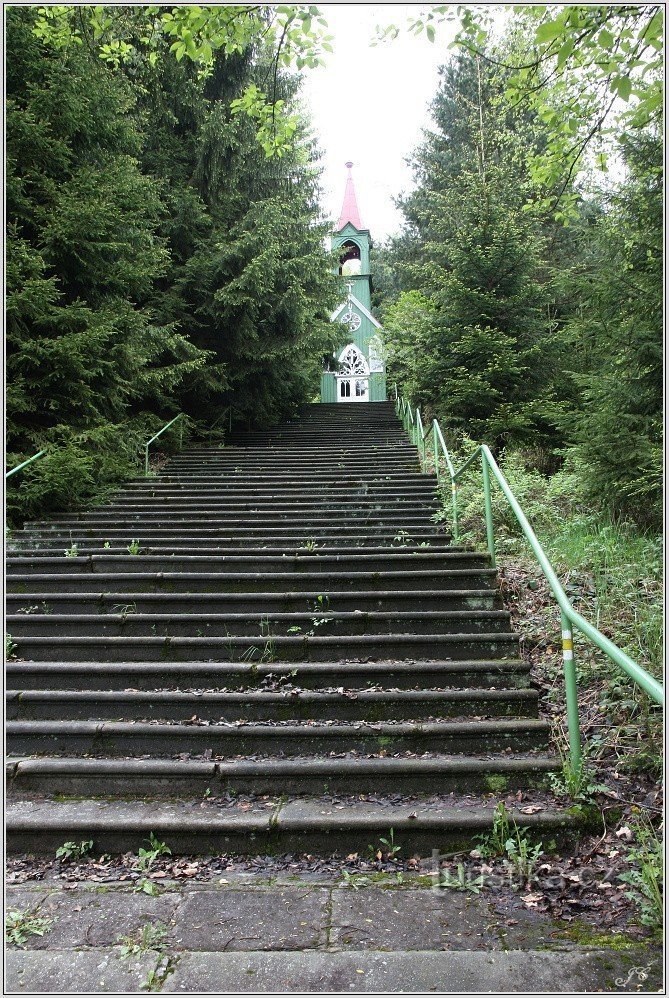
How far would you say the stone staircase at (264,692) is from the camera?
2900mm

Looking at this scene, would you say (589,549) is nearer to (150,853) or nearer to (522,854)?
(522,854)

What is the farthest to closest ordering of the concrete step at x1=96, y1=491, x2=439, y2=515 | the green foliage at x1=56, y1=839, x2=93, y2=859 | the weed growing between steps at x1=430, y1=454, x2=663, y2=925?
1. the concrete step at x1=96, y1=491, x2=439, y2=515
2. the green foliage at x1=56, y1=839, x2=93, y2=859
3. the weed growing between steps at x1=430, y1=454, x2=663, y2=925

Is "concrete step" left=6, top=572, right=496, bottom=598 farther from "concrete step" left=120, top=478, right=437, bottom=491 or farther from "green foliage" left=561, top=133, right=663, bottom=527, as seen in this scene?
"concrete step" left=120, top=478, right=437, bottom=491

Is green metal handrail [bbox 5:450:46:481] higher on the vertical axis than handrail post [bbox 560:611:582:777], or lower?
higher

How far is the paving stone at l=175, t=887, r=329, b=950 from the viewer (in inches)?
86.3

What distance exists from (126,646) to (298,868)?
215cm

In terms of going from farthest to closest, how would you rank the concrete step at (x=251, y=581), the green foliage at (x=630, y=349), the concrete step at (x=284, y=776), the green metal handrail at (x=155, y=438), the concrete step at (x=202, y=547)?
the green metal handrail at (x=155, y=438)
the concrete step at (x=202, y=547)
the green foliage at (x=630, y=349)
the concrete step at (x=251, y=581)
the concrete step at (x=284, y=776)

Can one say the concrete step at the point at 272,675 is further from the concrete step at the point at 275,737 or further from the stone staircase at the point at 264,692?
the concrete step at the point at 275,737

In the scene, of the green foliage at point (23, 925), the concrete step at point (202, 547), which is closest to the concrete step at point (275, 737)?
the green foliage at point (23, 925)

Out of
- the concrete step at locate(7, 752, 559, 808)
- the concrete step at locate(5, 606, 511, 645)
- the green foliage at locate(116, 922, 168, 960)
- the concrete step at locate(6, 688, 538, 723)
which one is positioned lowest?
the green foliage at locate(116, 922, 168, 960)

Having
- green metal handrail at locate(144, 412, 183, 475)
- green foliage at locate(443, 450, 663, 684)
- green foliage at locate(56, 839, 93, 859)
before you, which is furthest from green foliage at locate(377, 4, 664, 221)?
green metal handrail at locate(144, 412, 183, 475)

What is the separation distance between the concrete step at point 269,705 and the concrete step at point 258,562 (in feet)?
5.86

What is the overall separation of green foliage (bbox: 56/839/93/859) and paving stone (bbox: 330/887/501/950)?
4.02 feet

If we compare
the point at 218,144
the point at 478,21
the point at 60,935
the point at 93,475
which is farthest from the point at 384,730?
the point at 218,144
